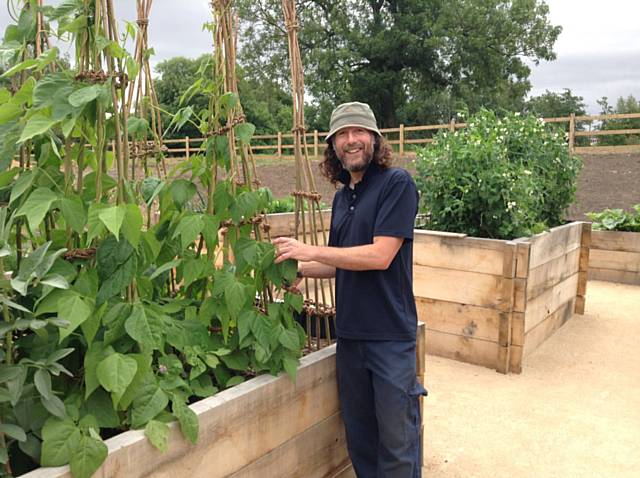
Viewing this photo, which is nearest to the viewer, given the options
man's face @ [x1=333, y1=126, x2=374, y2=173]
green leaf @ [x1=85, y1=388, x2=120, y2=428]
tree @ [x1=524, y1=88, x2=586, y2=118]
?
green leaf @ [x1=85, y1=388, x2=120, y2=428]

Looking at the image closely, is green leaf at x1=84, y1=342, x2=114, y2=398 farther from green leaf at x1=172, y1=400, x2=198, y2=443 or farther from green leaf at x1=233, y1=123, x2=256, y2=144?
green leaf at x1=233, y1=123, x2=256, y2=144

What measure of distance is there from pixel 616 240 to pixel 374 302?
5.22 meters

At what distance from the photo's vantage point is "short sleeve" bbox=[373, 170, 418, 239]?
1976 millimetres

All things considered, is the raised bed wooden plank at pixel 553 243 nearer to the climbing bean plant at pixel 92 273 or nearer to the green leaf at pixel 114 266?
the climbing bean plant at pixel 92 273

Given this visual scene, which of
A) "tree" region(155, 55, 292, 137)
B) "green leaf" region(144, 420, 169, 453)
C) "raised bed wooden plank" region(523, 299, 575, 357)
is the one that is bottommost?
"raised bed wooden plank" region(523, 299, 575, 357)

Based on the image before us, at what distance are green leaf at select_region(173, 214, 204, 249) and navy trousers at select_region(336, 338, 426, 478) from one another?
757 mm

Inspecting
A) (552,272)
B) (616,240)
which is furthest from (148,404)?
(616,240)

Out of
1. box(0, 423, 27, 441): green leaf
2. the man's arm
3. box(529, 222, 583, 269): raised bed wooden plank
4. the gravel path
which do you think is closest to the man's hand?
the man's arm

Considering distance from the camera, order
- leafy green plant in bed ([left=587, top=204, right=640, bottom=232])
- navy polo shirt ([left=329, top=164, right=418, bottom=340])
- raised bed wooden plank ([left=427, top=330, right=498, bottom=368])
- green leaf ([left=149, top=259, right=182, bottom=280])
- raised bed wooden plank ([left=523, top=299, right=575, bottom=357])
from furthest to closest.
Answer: leafy green plant in bed ([left=587, top=204, right=640, bottom=232]) < raised bed wooden plank ([left=523, top=299, right=575, bottom=357]) < raised bed wooden plank ([left=427, top=330, right=498, bottom=368]) < navy polo shirt ([left=329, top=164, right=418, bottom=340]) < green leaf ([left=149, top=259, right=182, bottom=280])

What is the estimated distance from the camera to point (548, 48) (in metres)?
27.2

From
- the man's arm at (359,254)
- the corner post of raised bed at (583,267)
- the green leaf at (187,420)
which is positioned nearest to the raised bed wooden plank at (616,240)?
the corner post of raised bed at (583,267)

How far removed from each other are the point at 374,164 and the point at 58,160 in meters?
1.11

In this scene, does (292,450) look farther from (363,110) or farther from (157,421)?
(363,110)

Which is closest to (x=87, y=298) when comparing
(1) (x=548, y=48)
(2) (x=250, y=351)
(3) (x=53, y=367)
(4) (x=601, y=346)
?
(3) (x=53, y=367)
